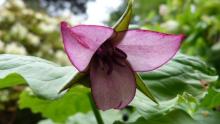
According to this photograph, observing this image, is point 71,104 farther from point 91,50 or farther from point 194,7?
point 194,7

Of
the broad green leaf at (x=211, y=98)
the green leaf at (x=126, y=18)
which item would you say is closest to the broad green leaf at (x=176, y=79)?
the broad green leaf at (x=211, y=98)

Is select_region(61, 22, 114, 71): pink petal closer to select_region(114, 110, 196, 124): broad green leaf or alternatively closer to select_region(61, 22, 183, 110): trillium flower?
select_region(61, 22, 183, 110): trillium flower

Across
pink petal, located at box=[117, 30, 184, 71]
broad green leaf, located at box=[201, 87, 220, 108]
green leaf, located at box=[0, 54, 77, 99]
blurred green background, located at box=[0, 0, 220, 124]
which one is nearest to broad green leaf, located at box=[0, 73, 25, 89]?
green leaf, located at box=[0, 54, 77, 99]

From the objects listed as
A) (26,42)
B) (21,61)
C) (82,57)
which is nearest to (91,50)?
(82,57)

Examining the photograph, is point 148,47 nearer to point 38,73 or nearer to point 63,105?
point 38,73

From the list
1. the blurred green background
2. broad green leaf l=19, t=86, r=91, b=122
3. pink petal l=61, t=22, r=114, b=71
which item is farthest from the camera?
the blurred green background

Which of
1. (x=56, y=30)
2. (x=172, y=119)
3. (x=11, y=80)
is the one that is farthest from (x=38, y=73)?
(x=56, y=30)
